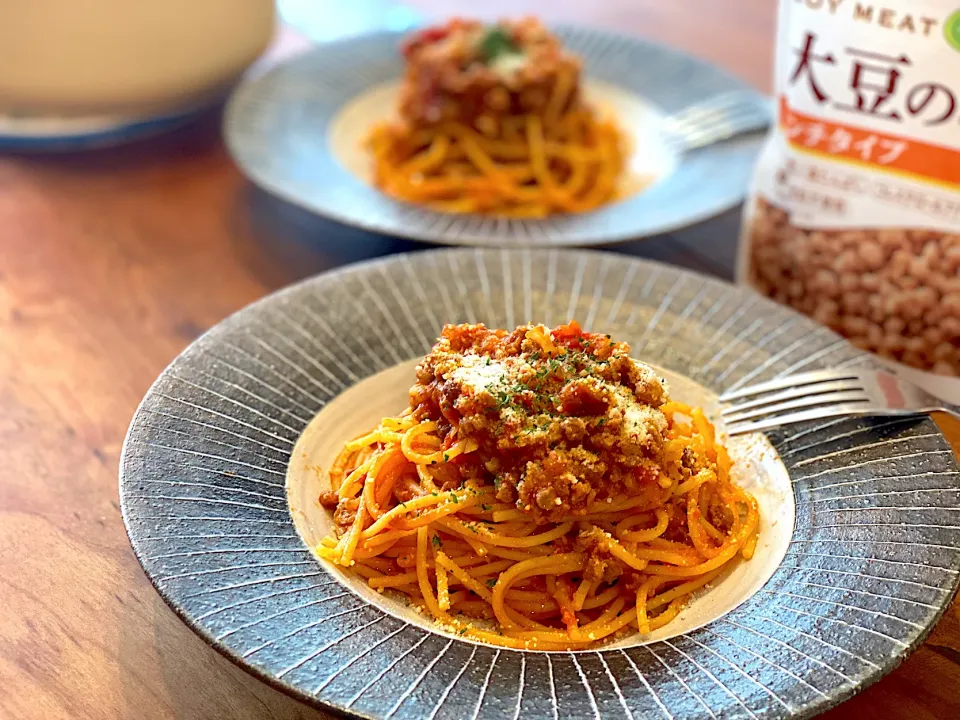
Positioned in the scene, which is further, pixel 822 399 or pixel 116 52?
pixel 116 52

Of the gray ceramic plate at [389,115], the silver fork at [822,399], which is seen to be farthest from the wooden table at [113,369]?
the silver fork at [822,399]

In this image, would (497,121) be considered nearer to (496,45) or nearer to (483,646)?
(496,45)

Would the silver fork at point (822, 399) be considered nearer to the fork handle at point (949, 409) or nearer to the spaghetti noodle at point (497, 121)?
the fork handle at point (949, 409)

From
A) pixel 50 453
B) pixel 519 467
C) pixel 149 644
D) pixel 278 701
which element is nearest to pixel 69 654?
pixel 149 644

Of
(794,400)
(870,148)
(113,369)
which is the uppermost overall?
(870,148)

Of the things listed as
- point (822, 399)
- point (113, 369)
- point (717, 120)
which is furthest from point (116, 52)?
point (822, 399)

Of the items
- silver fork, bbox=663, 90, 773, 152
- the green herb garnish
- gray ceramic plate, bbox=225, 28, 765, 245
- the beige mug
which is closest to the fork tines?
gray ceramic plate, bbox=225, 28, 765, 245

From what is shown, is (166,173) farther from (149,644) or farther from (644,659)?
(644,659)

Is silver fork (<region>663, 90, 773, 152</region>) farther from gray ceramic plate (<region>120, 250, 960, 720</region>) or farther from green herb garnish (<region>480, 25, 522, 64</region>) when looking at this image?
gray ceramic plate (<region>120, 250, 960, 720</region>)
